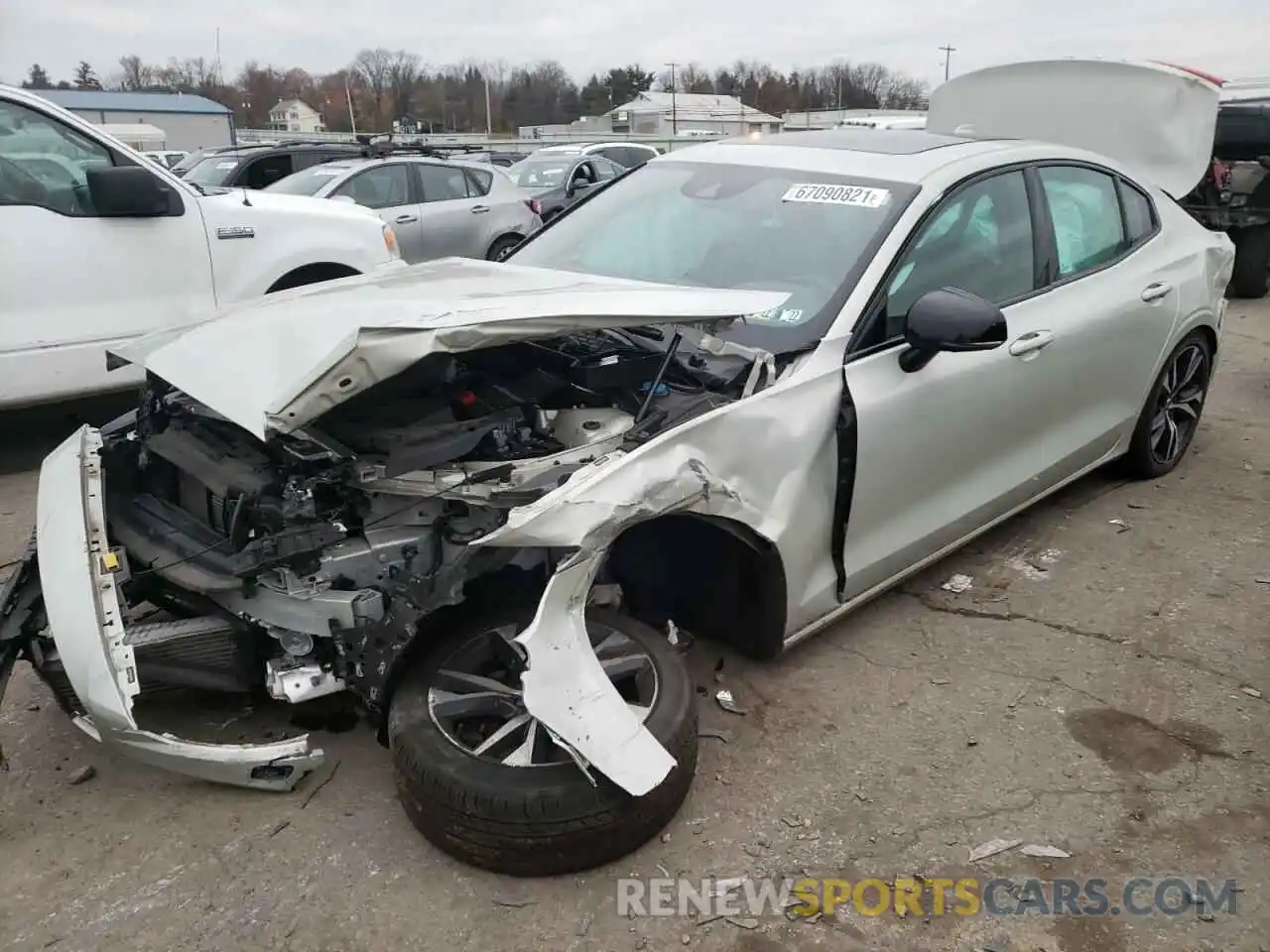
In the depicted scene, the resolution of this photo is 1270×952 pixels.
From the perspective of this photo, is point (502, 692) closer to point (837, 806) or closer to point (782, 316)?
point (837, 806)

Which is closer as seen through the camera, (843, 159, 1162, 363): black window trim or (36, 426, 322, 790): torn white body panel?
(36, 426, 322, 790): torn white body panel

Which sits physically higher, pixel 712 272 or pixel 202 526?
pixel 712 272

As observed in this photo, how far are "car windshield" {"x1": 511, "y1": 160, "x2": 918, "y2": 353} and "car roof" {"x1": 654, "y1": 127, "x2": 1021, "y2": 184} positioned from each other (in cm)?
7

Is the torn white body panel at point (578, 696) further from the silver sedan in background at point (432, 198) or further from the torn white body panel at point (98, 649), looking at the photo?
the silver sedan in background at point (432, 198)

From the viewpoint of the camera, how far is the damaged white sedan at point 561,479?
2.27 m

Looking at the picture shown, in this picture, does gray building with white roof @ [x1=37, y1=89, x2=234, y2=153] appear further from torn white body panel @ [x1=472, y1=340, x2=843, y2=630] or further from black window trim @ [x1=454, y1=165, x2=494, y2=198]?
torn white body panel @ [x1=472, y1=340, x2=843, y2=630]

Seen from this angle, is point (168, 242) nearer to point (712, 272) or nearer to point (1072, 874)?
point (712, 272)

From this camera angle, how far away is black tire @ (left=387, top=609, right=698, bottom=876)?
7.36 feet

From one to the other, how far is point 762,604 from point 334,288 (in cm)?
175

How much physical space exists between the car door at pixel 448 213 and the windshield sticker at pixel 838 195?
7.22 m

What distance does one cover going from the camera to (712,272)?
10.8 ft

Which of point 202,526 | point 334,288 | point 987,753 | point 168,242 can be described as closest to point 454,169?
point 168,242

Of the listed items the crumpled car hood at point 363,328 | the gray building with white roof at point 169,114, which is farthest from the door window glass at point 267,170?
the gray building with white roof at point 169,114

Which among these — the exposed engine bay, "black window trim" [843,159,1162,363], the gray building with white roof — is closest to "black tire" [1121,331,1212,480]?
"black window trim" [843,159,1162,363]
